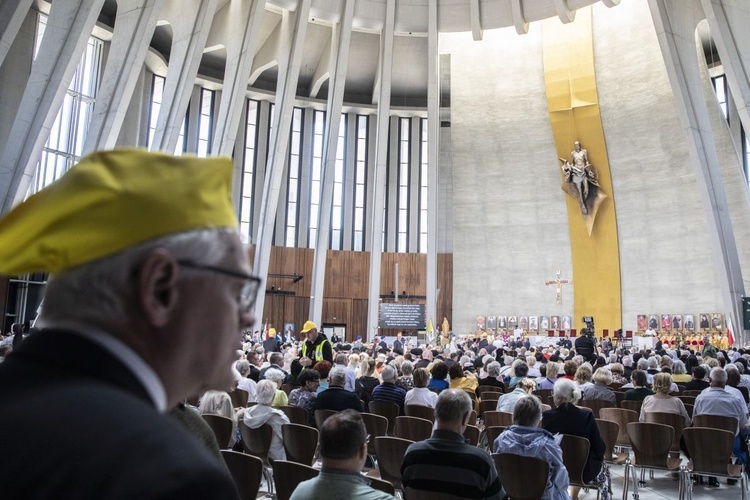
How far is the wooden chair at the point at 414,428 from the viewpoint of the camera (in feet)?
20.2

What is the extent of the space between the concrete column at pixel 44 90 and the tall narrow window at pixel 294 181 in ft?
56.3

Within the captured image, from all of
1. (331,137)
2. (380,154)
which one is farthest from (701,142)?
(331,137)

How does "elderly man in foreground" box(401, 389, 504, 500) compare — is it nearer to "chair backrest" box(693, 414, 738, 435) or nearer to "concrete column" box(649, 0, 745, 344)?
"chair backrest" box(693, 414, 738, 435)

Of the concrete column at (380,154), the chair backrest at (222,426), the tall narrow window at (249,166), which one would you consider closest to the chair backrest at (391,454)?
the chair backrest at (222,426)

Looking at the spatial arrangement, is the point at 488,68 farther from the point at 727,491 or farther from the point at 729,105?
the point at 727,491

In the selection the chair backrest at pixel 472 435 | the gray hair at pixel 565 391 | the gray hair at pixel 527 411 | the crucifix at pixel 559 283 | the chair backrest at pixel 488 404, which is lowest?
the chair backrest at pixel 472 435

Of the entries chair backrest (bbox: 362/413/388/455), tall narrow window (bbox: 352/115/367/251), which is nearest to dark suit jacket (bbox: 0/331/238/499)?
chair backrest (bbox: 362/413/388/455)

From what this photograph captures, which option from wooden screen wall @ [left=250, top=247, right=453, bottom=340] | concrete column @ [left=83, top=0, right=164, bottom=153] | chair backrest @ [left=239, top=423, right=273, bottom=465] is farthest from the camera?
wooden screen wall @ [left=250, top=247, right=453, bottom=340]

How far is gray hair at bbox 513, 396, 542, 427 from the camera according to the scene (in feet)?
15.2

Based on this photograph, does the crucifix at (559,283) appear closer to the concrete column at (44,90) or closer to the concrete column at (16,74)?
the concrete column at (44,90)

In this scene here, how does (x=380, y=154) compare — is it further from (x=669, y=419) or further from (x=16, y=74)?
(x=669, y=419)

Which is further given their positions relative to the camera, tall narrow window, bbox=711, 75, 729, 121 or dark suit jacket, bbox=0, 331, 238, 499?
tall narrow window, bbox=711, 75, 729, 121

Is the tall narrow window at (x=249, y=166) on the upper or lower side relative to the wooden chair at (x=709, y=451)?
upper

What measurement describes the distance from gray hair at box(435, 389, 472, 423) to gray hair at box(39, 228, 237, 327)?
10.6ft
